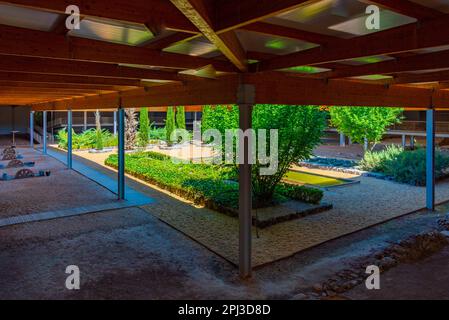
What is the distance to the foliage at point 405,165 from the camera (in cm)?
1478

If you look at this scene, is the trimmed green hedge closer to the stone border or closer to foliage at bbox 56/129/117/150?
the stone border

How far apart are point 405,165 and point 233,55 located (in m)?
13.3

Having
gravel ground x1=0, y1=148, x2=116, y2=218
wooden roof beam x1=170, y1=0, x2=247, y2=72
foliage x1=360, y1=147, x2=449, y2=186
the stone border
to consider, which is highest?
wooden roof beam x1=170, y1=0, x2=247, y2=72

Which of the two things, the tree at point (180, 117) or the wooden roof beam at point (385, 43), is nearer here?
the wooden roof beam at point (385, 43)

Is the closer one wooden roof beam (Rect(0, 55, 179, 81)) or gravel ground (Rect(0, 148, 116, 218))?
wooden roof beam (Rect(0, 55, 179, 81))

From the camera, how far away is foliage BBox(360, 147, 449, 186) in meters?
14.8

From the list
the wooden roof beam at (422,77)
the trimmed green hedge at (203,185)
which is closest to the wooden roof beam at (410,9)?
the wooden roof beam at (422,77)

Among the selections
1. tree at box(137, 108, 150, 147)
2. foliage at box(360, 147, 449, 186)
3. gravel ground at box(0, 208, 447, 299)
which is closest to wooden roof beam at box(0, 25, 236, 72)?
gravel ground at box(0, 208, 447, 299)

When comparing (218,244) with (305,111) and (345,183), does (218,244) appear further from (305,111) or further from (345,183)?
(345,183)

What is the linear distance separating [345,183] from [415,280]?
844 centimetres

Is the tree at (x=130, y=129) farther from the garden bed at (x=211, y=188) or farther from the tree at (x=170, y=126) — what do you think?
the garden bed at (x=211, y=188)

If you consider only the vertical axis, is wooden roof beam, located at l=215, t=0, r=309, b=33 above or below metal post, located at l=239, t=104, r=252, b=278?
above

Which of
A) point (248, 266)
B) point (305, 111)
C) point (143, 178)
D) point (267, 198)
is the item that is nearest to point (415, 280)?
point (248, 266)

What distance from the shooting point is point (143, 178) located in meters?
15.5
